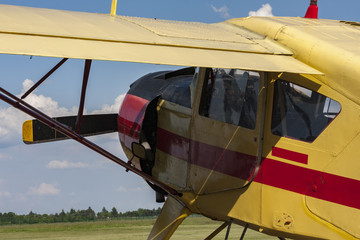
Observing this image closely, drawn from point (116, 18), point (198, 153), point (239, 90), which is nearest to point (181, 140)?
point (198, 153)

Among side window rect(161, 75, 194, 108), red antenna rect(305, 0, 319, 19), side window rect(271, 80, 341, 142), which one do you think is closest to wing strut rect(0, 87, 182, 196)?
side window rect(161, 75, 194, 108)

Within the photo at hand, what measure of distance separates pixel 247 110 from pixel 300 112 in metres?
0.57

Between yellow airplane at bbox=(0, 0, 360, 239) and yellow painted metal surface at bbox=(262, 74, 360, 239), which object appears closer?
yellow airplane at bbox=(0, 0, 360, 239)

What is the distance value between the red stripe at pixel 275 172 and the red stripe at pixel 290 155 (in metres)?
0.06

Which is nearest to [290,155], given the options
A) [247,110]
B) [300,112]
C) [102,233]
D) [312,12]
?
[300,112]

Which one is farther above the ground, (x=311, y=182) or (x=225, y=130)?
(x=225, y=130)

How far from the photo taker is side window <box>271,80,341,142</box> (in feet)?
17.3

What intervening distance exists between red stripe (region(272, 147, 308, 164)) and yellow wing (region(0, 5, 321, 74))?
758 mm

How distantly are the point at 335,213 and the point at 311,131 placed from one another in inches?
29.0

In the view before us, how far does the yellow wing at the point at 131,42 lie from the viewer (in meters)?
4.33

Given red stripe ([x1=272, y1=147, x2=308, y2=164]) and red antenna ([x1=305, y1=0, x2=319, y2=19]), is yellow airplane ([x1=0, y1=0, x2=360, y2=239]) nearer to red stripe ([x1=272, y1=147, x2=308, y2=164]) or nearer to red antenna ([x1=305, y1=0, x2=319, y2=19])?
red stripe ([x1=272, y1=147, x2=308, y2=164])

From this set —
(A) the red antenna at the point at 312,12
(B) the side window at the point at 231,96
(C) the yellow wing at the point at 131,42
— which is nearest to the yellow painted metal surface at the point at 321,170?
(B) the side window at the point at 231,96

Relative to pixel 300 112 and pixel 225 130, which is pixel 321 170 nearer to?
pixel 300 112

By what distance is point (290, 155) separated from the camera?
550 cm
